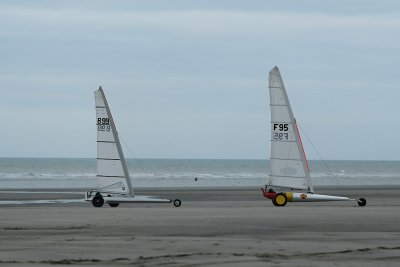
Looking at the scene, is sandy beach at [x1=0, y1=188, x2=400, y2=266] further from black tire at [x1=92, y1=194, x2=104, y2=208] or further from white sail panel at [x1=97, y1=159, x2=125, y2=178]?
white sail panel at [x1=97, y1=159, x2=125, y2=178]

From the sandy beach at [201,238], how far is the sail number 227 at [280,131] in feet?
28.0

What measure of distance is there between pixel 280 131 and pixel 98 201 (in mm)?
8109

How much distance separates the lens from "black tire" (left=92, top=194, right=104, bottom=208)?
3859cm

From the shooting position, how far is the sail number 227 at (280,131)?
39.8m

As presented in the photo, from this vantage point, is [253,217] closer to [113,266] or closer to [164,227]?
[164,227]

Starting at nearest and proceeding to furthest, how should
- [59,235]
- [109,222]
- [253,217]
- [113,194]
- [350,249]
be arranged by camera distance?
1. [350,249]
2. [59,235]
3. [109,222]
4. [253,217]
5. [113,194]

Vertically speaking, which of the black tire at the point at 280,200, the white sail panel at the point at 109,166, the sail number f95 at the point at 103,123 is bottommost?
the black tire at the point at 280,200

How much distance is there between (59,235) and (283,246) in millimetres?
5590

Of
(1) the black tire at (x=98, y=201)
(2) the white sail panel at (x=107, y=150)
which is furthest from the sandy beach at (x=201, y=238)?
(2) the white sail panel at (x=107, y=150)

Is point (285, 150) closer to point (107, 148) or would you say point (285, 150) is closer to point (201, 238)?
point (107, 148)

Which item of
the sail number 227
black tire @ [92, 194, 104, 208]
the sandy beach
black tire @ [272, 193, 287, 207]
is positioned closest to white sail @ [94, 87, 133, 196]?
black tire @ [92, 194, 104, 208]

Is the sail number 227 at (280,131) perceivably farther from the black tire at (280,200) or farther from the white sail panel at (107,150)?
the white sail panel at (107,150)

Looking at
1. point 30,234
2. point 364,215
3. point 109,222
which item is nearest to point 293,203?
point 364,215

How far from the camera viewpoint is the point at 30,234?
22359 mm
